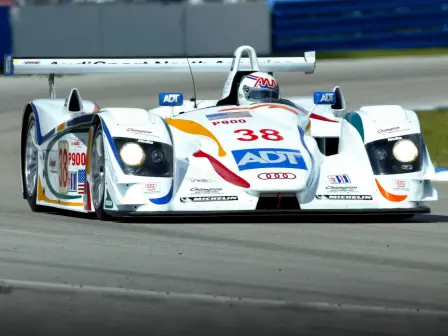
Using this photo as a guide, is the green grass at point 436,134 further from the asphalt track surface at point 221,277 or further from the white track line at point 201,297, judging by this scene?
the white track line at point 201,297

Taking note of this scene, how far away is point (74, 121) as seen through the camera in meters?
11.6

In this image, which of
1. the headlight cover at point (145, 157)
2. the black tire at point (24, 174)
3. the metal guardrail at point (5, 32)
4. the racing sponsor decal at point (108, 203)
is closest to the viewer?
the headlight cover at point (145, 157)

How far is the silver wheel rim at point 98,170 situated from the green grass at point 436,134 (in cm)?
667

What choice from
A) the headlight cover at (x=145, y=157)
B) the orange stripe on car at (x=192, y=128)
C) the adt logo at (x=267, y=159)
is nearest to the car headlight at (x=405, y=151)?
the adt logo at (x=267, y=159)

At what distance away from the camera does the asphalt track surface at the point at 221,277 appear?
6.21 metres

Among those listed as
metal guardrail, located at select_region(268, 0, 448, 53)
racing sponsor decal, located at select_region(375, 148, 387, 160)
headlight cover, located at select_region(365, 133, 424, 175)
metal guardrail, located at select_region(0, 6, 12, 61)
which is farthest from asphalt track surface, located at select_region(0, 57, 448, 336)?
metal guardrail, located at select_region(268, 0, 448, 53)

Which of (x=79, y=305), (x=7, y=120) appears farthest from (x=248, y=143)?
(x=7, y=120)

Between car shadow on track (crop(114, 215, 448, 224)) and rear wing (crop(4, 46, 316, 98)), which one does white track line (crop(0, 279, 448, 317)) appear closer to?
car shadow on track (crop(114, 215, 448, 224))

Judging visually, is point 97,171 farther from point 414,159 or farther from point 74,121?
point 414,159

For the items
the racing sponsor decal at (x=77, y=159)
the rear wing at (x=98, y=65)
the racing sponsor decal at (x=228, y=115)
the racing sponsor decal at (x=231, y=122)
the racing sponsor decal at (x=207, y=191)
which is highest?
the rear wing at (x=98, y=65)

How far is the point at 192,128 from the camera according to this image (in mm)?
10984

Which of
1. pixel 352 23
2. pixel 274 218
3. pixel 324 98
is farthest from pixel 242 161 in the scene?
pixel 352 23

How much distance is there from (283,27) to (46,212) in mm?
21520

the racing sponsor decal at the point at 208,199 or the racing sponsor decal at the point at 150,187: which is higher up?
the racing sponsor decal at the point at 150,187
